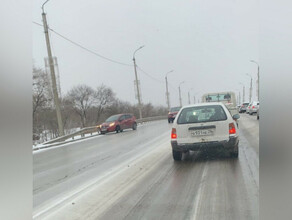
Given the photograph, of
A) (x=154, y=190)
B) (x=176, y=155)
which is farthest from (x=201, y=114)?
(x=154, y=190)

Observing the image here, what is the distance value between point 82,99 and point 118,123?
23.5 feet

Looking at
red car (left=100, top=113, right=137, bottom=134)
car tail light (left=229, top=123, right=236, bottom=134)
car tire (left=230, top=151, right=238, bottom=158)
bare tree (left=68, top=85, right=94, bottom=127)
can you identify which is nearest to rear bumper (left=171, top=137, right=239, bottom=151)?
car tail light (left=229, top=123, right=236, bottom=134)

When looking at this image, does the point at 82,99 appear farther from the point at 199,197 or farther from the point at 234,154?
the point at 199,197

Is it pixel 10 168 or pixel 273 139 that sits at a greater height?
pixel 273 139

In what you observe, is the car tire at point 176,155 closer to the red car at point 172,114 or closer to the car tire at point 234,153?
the car tire at point 234,153

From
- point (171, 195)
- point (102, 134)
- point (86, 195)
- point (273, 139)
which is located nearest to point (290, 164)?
point (273, 139)

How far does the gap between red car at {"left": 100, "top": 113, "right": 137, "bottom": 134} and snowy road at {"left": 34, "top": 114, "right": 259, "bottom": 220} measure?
39.7 ft

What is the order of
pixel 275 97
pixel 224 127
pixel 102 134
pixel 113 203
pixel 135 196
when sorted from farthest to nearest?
pixel 102 134 < pixel 224 127 < pixel 135 196 < pixel 113 203 < pixel 275 97

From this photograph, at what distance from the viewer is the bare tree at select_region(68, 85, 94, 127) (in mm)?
11927

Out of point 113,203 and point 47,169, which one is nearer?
point 113,203

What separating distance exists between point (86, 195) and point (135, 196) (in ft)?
2.65

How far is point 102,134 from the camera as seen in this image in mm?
20156

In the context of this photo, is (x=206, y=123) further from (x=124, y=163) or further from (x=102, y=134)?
(x=102, y=134)

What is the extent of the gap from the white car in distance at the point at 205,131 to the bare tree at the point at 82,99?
5560 millimetres
